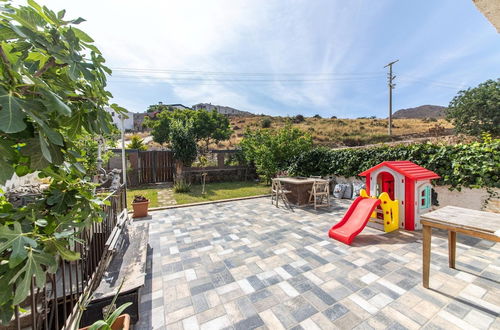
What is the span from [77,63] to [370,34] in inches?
426

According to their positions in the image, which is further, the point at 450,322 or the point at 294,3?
the point at 294,3

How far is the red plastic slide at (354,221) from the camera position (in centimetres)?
392

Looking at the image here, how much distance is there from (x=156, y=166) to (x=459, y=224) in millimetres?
12156

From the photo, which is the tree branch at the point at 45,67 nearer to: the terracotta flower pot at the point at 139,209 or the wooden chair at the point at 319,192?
the terracotta flower pot at the point at 139,209

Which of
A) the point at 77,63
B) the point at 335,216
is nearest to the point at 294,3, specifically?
the point at 335,216

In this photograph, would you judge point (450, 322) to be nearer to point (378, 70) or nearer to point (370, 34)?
point (370, 34)

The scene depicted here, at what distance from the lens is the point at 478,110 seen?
17.8 m

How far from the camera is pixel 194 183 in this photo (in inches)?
462

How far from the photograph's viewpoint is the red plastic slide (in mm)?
3917

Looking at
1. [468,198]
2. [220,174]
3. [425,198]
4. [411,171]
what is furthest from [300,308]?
[220,174]

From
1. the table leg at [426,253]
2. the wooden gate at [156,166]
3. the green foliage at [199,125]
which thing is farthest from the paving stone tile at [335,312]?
the green foliage at [199,125]

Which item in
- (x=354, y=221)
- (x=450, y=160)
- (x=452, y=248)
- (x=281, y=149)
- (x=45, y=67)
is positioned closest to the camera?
(x=45, y=67)

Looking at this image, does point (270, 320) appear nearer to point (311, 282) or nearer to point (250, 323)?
point (250, 323)

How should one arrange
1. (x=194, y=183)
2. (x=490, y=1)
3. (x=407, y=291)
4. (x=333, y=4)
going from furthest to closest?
(x=194, y=183)
(x=333, y=4)
(x=407, y=291)
(x=490, y=1)
